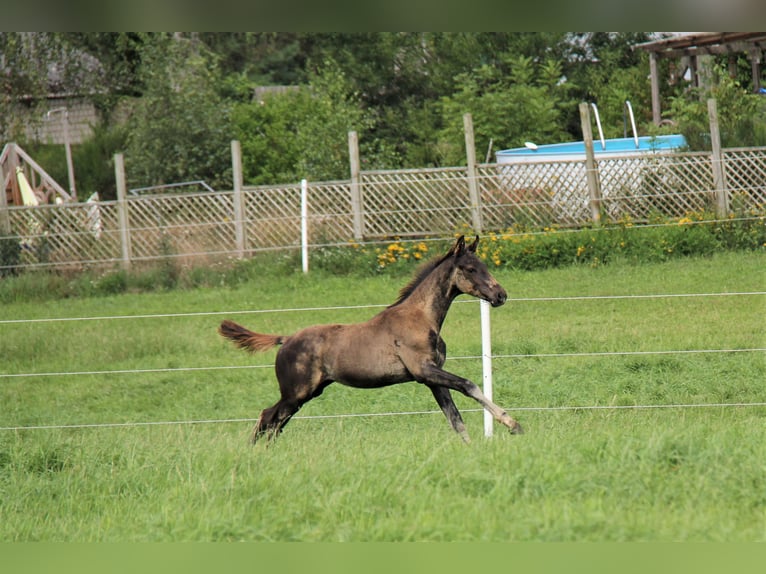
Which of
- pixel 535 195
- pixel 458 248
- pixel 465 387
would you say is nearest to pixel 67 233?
pixel 535 195

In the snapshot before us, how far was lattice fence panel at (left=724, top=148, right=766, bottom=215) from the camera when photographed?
15.0 m

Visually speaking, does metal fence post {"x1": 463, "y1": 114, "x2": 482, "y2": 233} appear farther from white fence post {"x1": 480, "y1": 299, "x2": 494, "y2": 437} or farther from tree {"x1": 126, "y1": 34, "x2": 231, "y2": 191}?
white fence post {"x1": 480, "y1": 299, "x2": 494, "y2": 437}

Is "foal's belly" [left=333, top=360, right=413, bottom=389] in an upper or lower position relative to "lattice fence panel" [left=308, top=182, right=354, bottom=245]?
lower

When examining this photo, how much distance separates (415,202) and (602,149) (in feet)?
13.8

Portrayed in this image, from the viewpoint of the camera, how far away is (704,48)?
20375 mm

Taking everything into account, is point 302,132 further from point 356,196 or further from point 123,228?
point 123,228

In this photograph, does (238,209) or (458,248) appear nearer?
(458,248)

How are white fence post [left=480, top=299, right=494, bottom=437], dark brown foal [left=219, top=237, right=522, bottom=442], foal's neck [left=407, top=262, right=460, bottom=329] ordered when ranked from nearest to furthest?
Answer: dark brown foal [left=219, top=237, right=522, bottom=442] < foal's neck [left=407, top=262, right=460, bottom=329] < white fence post [left=480, top=299, right=494, bottom=437]

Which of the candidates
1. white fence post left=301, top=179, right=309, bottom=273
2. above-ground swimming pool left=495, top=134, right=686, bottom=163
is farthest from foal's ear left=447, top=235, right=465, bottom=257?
above-ground swimming pool left=495, top=134, right=686, bottom=163

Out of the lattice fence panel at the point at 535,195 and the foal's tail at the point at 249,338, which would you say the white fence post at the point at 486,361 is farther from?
the lattice fence panel at the point at 535,195

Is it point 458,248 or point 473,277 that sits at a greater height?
point 458,248

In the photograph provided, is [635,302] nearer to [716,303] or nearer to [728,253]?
[716,303]

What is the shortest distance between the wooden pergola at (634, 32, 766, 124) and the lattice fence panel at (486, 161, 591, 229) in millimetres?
5010

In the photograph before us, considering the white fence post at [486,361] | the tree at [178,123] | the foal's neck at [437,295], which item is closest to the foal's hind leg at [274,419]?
the foal's neck at [437,295]
